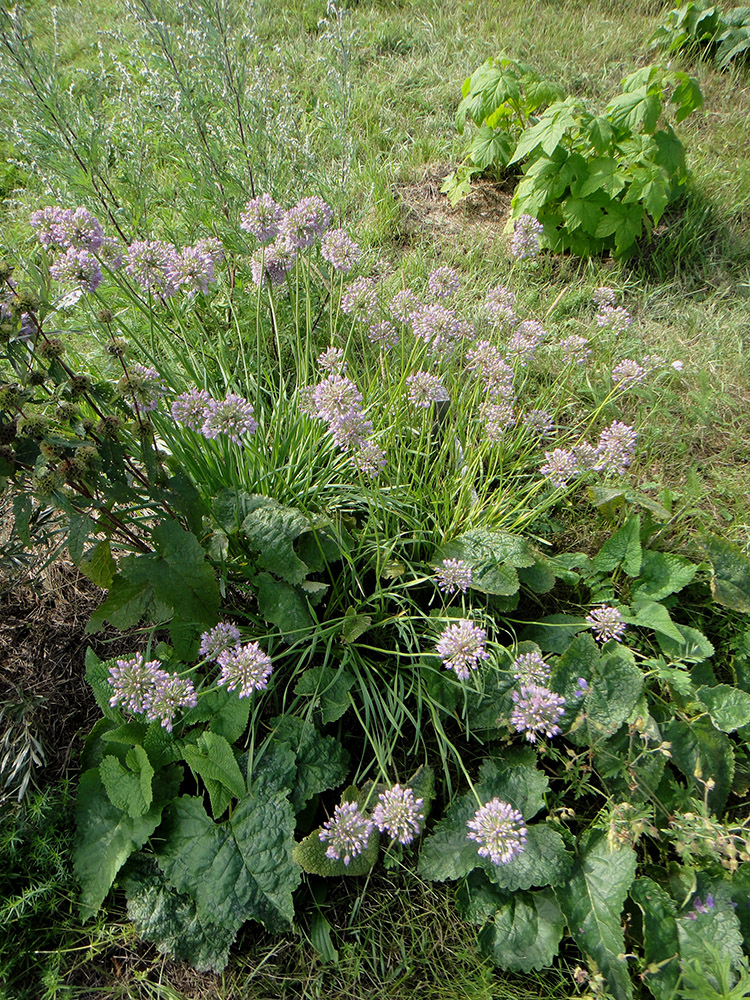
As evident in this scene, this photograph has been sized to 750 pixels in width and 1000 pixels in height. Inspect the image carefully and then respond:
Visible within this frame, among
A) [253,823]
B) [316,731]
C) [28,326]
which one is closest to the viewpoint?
[28,326]

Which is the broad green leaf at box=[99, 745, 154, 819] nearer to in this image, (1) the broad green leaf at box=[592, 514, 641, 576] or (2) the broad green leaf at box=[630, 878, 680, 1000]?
(2) the broad green leaf at box=[630, 878, 680, 1000]

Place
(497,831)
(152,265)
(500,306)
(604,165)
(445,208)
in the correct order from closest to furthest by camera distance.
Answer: (497,831) → (152,265) → (500,306) → (604,165) → (445,208)

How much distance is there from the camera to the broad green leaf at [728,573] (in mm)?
2160

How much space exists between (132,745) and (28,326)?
3.81ft

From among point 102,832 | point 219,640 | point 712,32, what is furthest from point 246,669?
point 712,32

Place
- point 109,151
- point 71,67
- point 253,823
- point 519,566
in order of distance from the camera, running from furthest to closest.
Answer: point 71,67, point 109,151, point 519,566, point 253,823

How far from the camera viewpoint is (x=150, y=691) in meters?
1.56

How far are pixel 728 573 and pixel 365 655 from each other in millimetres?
1268

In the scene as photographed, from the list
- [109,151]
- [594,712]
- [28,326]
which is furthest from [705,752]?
[109,151]

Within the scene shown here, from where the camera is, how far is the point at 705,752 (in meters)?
1.88

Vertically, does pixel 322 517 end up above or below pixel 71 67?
below

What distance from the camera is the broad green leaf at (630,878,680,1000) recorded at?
5.25 ft

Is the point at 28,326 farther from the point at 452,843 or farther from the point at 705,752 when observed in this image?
the point at 705,752

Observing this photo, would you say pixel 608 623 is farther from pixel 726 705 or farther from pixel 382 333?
A: pixel 382 333
